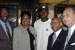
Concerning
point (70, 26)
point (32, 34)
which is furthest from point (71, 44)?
point (32, 34)

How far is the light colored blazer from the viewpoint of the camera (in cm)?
554

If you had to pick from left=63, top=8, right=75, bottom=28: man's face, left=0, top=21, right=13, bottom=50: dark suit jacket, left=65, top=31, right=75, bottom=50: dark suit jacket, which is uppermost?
left=63, top=8, right=75, bottom=28: man's face

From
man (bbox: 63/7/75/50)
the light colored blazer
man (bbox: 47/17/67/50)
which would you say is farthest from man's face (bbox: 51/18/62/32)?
man (bbox: 63/7/75/50)

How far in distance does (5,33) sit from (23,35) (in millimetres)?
424

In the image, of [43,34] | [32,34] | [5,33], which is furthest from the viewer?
[43,34]

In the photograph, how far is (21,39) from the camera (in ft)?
18.3

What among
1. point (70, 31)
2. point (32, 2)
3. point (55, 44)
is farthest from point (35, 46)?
point (32, 2)

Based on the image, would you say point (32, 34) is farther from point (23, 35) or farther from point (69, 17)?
point (69, 17)

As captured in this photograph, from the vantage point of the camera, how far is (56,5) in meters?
9.17

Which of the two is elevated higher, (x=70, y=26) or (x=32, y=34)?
(x=70, y=26)

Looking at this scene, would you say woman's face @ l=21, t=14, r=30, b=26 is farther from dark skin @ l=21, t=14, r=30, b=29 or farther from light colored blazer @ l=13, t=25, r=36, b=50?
light colored blazer @ l=13, t=25, r=36, b=50

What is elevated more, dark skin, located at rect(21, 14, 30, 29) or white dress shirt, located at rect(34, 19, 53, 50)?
dark skin, located at rect(21, 14, 30, 29)

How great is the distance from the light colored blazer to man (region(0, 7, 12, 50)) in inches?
9.1

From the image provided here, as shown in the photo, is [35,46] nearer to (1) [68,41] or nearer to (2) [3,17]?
(2) [3,17]
